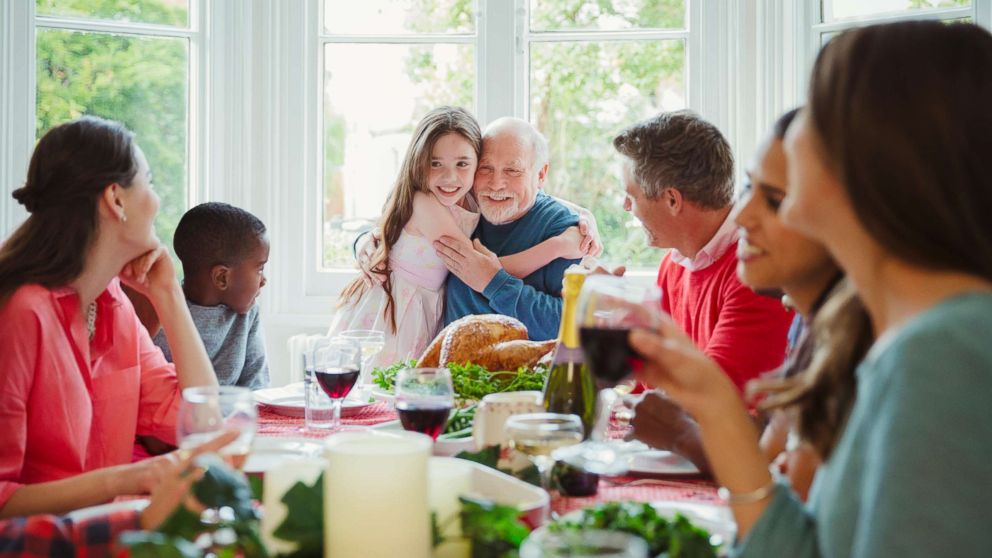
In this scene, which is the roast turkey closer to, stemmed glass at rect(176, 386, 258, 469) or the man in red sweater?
the man in red sweater

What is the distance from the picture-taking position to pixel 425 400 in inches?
63.2

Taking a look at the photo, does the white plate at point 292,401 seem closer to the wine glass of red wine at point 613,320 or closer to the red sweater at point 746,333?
the red sweater at point 746,333

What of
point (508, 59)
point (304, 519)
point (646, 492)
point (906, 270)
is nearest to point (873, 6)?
point (508, 59)

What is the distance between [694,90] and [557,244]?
112 centimetres

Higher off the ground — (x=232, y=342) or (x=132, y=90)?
(x=132, y=90)

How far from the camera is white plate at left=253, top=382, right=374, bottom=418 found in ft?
7.55

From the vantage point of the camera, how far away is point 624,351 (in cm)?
117

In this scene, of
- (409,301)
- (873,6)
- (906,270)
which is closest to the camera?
(906,270)

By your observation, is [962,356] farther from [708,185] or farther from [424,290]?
[424,290]

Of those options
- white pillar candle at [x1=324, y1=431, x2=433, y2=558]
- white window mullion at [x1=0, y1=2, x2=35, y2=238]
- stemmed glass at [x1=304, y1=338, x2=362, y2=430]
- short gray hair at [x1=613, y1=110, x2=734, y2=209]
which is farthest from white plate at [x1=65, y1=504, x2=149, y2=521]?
white window mullion at [x1=0, y1=2, x2=35, y2=238]

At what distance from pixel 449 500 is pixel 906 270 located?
1.76ft

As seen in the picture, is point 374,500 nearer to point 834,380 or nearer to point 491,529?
point 491,529

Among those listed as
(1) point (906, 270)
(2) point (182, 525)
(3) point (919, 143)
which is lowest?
(2) point (182, 525)

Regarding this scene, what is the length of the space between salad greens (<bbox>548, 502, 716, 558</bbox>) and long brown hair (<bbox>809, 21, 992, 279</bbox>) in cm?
36
